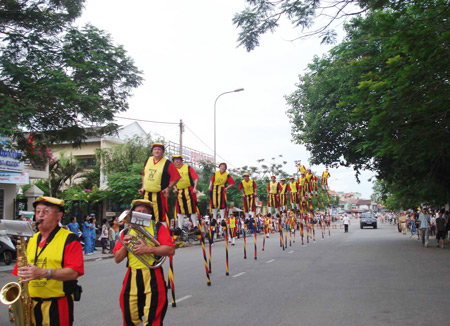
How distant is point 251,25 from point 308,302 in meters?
5.99

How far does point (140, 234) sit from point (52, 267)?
92 cm

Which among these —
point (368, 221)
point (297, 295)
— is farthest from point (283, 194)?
point (368, 221)

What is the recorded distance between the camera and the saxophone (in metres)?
3.59

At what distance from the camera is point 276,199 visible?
62.4ft

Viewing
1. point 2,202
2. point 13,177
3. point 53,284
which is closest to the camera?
point 53,284

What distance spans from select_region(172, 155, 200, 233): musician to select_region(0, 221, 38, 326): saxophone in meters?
6.38

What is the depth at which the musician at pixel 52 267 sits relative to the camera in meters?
3.99

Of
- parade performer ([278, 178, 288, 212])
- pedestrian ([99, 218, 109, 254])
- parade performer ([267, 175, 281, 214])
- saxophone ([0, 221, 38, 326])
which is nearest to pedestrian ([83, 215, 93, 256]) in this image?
pedestrian ([99, 218, 109, 254])

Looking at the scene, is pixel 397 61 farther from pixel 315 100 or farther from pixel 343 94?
pixel 315 100

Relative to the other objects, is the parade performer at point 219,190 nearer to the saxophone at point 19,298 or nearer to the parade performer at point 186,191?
the parade performer at point 186,191

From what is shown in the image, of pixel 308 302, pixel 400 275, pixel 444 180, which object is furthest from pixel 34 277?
pixel 444 180

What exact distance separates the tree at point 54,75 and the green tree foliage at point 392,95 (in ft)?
27.5

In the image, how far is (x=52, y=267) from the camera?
4.05 metres

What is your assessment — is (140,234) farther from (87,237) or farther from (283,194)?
(87,237)
